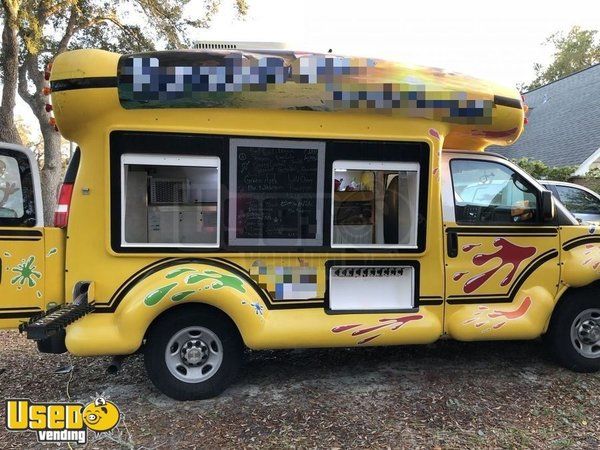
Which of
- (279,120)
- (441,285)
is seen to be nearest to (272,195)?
(279,120)

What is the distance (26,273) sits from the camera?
3.53 meters

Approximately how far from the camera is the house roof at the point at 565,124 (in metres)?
15.5

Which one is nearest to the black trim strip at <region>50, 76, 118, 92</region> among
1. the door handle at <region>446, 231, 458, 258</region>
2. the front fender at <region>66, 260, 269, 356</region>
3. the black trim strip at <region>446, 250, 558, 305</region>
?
the front fender at <region>66, 260, 269, 356</region>

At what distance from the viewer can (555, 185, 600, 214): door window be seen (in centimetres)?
915

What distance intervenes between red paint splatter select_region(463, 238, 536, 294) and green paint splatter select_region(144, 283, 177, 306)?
2462 mm

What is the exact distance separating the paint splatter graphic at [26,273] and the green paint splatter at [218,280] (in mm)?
1096

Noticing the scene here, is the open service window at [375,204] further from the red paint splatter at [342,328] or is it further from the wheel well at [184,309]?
the wheel well at [184,309]

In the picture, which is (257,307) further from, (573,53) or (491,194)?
(573,53)

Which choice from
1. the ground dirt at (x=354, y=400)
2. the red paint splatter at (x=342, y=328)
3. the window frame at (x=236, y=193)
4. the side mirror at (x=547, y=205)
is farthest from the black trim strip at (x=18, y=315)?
the side mirror at (x=547, y=205)

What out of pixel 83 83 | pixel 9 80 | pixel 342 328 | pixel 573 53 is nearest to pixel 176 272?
pixel 342 328

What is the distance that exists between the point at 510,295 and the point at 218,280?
8.33 ft

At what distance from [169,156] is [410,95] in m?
1.97

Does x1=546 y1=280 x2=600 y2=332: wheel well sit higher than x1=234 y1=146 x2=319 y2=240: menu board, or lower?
lower

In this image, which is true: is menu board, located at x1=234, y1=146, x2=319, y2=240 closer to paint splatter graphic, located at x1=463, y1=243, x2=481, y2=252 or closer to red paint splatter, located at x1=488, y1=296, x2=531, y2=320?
paint splatter graphic, located at x1=463, y1=243, x2=481, y2=252
